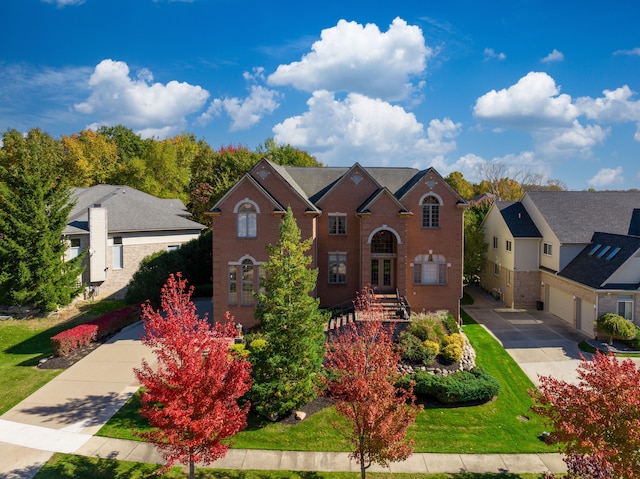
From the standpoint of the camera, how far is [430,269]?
27000 millimetres

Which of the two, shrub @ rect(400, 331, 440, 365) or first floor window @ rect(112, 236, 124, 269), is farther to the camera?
first floor window @ rect(112, 236, 124, 269)

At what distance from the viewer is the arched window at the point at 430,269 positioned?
88.3ft

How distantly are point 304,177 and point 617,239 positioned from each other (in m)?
21.4

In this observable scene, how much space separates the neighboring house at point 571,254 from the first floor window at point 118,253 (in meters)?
32.2

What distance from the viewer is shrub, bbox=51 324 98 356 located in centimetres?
2103

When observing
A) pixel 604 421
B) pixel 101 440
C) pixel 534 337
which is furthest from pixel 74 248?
pixel 604 421

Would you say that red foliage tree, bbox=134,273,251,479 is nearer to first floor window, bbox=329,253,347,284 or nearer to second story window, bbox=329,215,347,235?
first floor window, bbox=329,253,347,284

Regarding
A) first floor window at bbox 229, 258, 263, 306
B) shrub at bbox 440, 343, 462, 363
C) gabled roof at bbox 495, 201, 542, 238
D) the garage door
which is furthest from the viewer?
gabled roof at bbox 495, 201, 542, 238

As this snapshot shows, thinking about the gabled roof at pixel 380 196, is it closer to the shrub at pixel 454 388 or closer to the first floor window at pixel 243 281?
the first floor window at pixel 243 281

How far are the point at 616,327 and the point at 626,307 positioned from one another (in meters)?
2.50

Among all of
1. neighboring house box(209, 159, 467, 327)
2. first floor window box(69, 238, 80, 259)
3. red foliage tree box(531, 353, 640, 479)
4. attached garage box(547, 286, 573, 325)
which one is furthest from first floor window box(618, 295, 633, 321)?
first floor window box(69, 238, 80, 259)

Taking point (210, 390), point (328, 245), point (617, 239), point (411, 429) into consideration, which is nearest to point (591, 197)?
point (617, 239)

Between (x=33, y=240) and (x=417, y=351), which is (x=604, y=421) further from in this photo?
(x=33, y=240)

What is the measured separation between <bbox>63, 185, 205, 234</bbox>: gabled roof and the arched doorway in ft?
62.7
